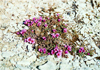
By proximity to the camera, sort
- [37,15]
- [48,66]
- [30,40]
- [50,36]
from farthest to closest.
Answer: [37,15], [50,36], [30,40], [48,66]

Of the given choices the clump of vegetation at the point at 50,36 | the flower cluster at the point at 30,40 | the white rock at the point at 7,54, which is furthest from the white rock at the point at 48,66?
the white rock at the point at 7,54

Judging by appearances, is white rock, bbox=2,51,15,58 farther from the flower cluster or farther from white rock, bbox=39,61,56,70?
white rock, bbox=39,61,56,70

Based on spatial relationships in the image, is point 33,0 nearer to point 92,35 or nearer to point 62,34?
point 62,34

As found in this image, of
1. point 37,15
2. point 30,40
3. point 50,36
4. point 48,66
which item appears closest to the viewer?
point 48,66

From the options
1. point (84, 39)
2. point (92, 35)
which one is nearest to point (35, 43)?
point (84, 39)

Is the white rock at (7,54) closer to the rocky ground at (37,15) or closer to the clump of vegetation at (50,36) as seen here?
the rocky ground at (37,15)

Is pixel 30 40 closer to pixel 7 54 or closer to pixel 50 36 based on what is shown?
pixel 50 36

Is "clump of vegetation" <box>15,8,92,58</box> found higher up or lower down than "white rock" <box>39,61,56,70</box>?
higher up

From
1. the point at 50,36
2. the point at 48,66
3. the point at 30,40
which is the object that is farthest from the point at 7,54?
the point at 50,36

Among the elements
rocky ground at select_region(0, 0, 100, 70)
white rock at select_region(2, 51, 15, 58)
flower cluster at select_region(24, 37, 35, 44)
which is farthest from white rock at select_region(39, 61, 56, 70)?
white rock at select_region(2, 51, 15, 58)
